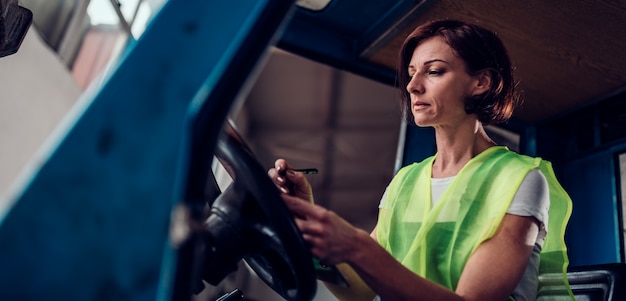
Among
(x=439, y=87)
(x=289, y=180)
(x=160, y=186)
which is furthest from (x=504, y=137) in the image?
(x=160, y=186)

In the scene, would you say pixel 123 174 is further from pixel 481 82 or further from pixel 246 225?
pixel 481 82

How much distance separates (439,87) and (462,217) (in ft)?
0.91

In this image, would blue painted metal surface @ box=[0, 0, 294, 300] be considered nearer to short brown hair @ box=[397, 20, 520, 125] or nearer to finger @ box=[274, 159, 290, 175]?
finger @ box=[274, 159, 290, 175]

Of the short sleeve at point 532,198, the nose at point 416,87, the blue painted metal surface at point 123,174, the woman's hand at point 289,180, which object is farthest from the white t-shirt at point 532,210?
the blue painted metal surface at point 123,174

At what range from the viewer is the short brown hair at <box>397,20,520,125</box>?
1.23 m

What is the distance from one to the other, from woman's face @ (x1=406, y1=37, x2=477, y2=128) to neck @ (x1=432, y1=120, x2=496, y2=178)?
0.03 meters

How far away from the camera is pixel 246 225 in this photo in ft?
2.67

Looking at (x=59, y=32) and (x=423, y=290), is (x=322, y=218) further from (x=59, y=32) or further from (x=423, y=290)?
(x=59, y=32)

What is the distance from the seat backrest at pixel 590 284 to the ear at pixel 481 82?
0.44m

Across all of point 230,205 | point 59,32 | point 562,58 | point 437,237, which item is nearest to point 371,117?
point 59,32

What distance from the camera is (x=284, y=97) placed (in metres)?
5.40

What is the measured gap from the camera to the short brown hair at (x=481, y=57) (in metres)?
1.23

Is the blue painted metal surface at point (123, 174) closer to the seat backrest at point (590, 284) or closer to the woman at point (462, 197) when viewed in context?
the woman at point (462, 197)

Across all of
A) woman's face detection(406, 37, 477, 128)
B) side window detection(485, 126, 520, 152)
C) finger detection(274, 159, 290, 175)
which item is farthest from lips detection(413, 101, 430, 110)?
side window detection(485, 126, 520, 152)
